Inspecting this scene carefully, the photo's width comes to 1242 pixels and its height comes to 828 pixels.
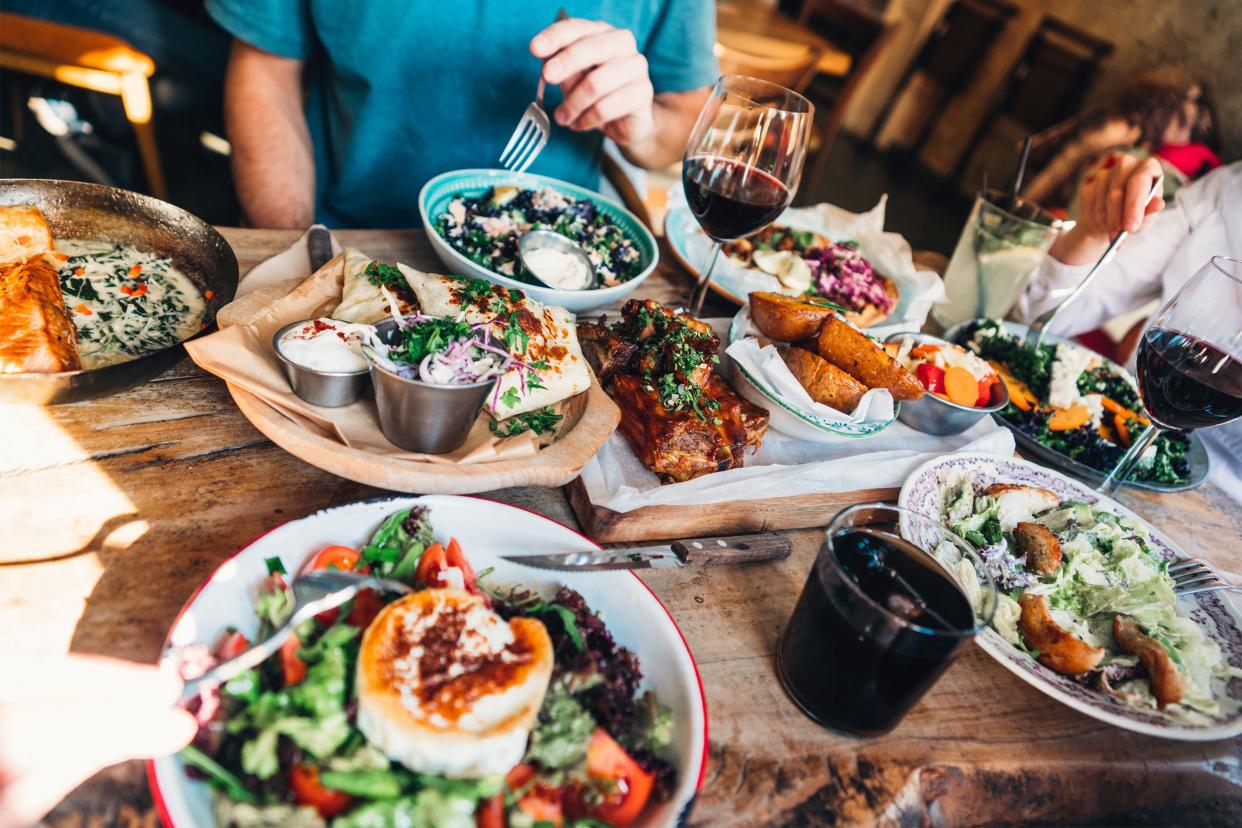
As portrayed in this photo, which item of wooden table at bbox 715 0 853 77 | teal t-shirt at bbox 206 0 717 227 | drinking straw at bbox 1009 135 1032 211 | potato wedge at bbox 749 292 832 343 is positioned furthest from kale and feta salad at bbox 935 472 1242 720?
wooden table at bbox 715 0 853 77

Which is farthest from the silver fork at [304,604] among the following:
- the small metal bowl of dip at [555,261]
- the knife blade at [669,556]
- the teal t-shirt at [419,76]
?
the teal t-shirt at [419,76]

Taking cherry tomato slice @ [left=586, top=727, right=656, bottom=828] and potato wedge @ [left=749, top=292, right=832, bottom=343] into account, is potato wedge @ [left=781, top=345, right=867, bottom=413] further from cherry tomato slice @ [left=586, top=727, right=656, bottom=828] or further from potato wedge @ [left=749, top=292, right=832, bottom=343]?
cherry tomato slice @ [left=586, top=727, right=656, bottom=828]

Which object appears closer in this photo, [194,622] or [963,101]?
[194,622]

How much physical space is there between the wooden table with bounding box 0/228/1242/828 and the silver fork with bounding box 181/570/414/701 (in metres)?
0.25

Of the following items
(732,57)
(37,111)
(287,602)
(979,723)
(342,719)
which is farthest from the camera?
(732,57)

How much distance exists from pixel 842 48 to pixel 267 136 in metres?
6.54

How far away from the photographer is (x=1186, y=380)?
1736 mm

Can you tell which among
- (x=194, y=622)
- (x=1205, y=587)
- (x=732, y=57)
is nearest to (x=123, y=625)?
(x=194, y=622)

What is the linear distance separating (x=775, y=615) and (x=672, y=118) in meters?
2.31

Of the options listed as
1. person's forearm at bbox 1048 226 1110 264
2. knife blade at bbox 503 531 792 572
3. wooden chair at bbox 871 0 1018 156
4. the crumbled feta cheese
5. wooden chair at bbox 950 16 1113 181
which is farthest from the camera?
wooden chair at bbox 871 0 1018 156

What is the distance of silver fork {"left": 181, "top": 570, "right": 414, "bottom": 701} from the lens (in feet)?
3.19

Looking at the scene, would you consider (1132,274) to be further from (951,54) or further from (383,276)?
(951,54)

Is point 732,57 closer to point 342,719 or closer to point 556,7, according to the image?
point 556,7

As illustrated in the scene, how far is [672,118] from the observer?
10.2 feet
